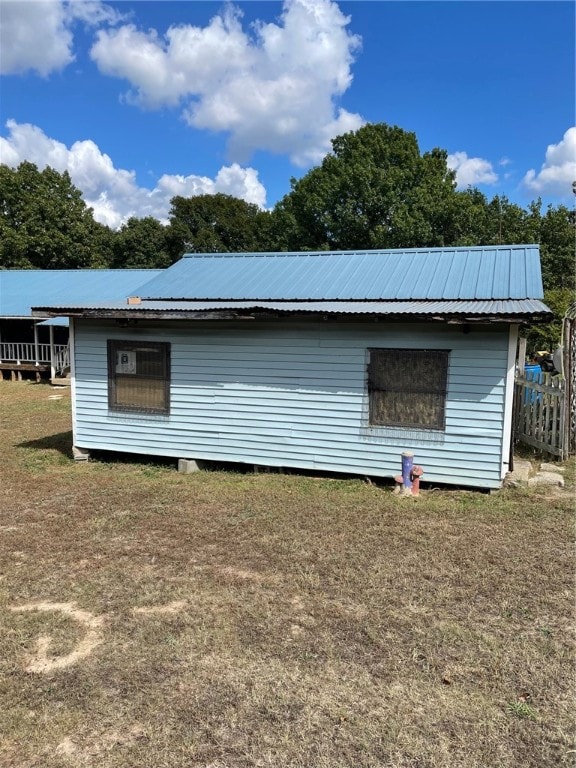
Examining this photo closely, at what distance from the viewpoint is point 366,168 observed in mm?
28625

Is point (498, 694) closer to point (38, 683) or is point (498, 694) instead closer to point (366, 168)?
point (38, 683)

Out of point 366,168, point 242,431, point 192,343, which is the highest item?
point 366,168

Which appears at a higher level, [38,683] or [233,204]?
[233,204]

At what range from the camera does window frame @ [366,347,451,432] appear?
22.4 ft

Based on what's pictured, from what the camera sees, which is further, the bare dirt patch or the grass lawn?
the bare dirt patch

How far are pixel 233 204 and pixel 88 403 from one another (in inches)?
1581

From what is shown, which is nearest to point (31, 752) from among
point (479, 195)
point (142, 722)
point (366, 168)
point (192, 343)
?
point (142, 722)

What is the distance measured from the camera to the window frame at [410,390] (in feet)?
22.4

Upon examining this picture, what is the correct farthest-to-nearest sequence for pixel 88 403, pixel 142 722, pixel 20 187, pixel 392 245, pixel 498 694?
1. pixel 20 187
2. pixel 392 245
3. pixel 88 403
4. pixel 498 694
5. pixel 142 722

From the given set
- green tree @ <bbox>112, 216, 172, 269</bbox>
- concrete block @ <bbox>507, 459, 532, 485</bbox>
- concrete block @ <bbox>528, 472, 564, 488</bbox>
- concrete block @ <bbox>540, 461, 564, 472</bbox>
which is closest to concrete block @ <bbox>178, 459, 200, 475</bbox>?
concrete block @ <bbox>507, 459, 532, 485</bbox>

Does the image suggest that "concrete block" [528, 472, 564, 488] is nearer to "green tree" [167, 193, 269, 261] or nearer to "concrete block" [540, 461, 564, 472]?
"concrete block" [540, 461, 564, 472]

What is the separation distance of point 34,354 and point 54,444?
1374cm

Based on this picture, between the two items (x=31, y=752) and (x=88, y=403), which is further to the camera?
(x=88, y=403)

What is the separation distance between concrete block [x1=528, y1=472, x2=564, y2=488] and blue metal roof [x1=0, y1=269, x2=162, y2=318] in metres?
16.4
